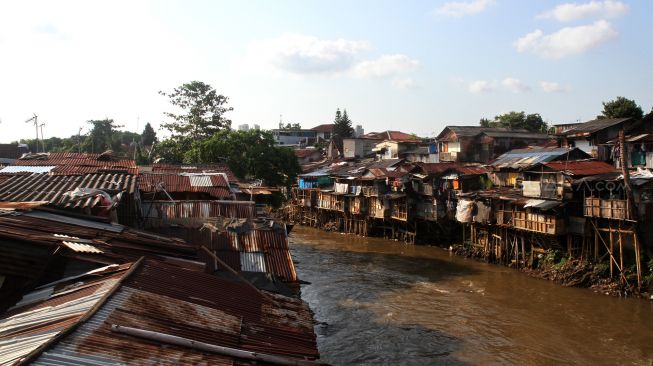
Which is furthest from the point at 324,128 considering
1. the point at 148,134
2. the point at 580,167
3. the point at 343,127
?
the point at 580,167

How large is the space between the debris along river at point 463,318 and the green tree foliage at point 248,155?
13.2 meters

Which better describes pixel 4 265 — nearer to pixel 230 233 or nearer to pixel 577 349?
pixel 230 233

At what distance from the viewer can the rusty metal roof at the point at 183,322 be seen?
5.93 metres

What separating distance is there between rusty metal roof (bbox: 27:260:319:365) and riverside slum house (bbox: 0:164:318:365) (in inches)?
0.6

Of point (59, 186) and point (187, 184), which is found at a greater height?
point (187, 184)

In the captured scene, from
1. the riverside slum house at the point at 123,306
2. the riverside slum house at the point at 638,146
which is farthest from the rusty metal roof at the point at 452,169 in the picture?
the riverside slum house at the point at 123,306

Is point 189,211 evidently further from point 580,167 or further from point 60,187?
point 580,167

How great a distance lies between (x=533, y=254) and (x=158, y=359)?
88.5 ft

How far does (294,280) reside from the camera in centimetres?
1265

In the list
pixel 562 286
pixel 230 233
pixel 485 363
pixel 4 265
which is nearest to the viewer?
pixel 4 265

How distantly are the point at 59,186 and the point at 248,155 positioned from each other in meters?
27.3

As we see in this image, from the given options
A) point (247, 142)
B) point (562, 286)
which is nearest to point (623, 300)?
point (562, 286)

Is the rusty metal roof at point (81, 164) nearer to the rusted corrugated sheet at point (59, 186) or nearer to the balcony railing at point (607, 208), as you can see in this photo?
the rusted corrugated sheet at point (59, 186)

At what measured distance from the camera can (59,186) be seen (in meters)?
15.5
